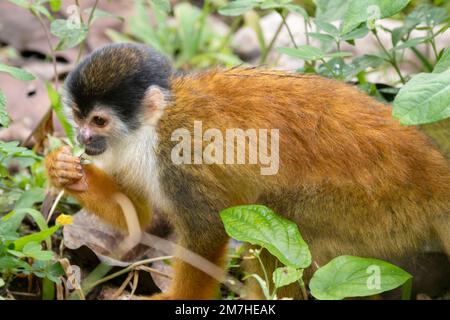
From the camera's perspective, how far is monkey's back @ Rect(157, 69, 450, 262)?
4.45 metres

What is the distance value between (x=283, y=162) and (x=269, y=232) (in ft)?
2.16

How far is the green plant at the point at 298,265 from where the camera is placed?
12.3 ft

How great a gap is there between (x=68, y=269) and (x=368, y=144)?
1.88m

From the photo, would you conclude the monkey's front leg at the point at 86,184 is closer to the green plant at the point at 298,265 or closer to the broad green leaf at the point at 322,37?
the green plant at the point at 298,265

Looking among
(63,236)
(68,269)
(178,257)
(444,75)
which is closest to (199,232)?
(178,257)

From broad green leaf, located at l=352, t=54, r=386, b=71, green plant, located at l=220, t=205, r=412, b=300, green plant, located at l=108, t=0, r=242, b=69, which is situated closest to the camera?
green plant, located at l=220, t=205, r=412, b=300

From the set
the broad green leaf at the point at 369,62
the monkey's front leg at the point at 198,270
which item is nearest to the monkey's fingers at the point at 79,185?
the monkey's front leg at the point at 198,270

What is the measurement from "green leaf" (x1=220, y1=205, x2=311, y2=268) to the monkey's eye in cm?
99

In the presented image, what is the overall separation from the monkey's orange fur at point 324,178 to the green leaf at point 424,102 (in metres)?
0.79

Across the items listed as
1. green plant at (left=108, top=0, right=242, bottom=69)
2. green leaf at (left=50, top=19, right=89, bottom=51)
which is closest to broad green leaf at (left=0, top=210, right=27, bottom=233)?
green leaf at (left=50, top=19, right=89, bottom=51)

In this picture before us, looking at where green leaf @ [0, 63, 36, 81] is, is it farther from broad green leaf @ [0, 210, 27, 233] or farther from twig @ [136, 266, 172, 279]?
twig @ [136, 266, 172, 279]

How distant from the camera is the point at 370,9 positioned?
166 inches

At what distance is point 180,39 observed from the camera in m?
9.13
